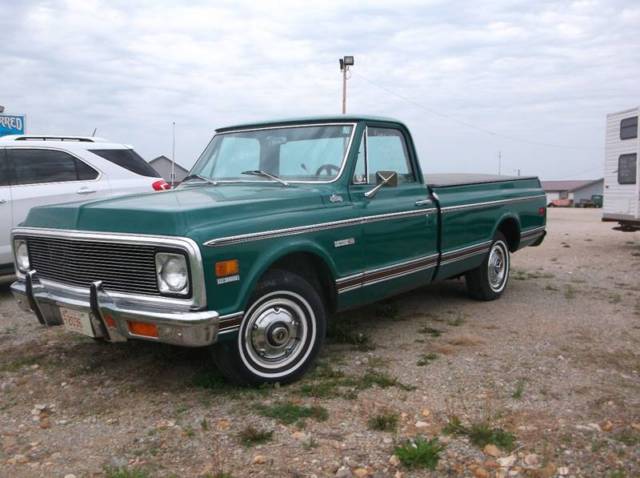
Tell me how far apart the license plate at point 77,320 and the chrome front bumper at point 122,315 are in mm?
36

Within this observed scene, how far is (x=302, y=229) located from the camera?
4.08 m

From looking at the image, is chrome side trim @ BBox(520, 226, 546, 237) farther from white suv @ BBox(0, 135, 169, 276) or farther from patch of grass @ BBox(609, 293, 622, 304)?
white suv @ BBox(0, 135, 169, 276)

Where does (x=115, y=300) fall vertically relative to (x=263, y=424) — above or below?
above

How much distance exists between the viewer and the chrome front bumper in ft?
11.2

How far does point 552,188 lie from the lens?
314ft

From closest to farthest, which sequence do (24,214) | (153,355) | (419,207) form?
(153,355), (419,207), (24,214)

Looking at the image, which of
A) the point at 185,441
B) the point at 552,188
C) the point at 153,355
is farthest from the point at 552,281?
the point at 552,188

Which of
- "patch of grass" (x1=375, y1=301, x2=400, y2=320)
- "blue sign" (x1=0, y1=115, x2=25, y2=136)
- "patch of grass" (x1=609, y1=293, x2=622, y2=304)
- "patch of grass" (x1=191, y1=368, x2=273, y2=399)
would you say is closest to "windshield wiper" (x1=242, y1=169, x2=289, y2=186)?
"patch of grass" (x1=191, y1=368, x2=273, y2=399)

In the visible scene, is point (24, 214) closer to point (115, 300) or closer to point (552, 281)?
point (115, 300)

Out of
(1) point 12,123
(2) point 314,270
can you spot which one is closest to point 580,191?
(1) point 12,123

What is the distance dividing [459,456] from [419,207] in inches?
104

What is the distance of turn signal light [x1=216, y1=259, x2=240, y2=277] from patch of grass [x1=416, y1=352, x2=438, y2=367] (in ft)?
5.48

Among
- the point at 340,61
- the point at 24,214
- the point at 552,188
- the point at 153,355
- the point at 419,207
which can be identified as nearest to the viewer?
the point at 153,355

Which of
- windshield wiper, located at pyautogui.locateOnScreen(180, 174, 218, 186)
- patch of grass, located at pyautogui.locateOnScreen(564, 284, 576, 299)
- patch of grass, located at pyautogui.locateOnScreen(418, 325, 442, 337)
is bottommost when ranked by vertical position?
patch of grass, located at pyautogui.locateOnScreen(564, 284, 576, 299)
